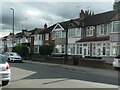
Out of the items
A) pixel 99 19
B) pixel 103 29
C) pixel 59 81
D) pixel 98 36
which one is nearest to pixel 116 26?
pixel 103 29

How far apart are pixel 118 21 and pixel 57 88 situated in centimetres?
2614

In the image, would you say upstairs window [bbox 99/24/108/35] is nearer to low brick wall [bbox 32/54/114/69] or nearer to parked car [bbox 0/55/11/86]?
low brick wall [bbox 32/54/114/69]

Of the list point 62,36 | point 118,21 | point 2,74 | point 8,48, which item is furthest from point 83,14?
point 8,48

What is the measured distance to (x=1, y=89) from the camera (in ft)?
43.1

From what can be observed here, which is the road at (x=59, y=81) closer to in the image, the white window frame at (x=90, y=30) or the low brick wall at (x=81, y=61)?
the low brick wall at (x=81, y=61)

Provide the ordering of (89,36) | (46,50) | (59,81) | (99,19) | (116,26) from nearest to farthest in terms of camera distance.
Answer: (59,81) < (116,26) < (99,19) < (89,36) < (46,50)

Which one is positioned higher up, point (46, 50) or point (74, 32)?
point (74, 32)

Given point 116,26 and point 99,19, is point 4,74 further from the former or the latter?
point 99,19

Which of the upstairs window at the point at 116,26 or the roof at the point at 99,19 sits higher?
the roof at the point at 99,19

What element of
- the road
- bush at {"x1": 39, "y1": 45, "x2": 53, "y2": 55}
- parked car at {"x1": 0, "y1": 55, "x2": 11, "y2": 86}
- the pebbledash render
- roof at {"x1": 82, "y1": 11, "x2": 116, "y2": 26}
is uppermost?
roof at {"x1": 82, "y1": 11, "x2": 116, "y2": 26}

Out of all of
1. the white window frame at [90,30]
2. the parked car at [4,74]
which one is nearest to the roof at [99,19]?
the white window frame at [90,30]

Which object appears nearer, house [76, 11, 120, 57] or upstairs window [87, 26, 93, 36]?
house [76, 11, 120, 57]

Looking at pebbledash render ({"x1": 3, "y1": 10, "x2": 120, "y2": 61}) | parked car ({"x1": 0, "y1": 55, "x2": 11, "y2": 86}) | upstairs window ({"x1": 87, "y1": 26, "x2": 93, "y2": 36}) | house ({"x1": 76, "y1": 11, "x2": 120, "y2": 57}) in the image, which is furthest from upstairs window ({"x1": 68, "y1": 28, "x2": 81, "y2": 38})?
parked car ({"x1": 0, "y1": 55, "x2": 11, "y2": 86})

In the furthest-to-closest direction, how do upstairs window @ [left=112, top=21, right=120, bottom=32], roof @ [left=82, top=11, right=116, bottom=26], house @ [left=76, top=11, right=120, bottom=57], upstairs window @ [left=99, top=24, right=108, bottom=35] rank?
roof @ [left=82, top=11, right=116, bottom=26] < upstairs window @ [left=99, top=24, right=108, bottom=35] < house @ [left=76, top=11, right=120, bottom=57] < upstairs window @ [left=112, top=21, right=120, bottom=32]
